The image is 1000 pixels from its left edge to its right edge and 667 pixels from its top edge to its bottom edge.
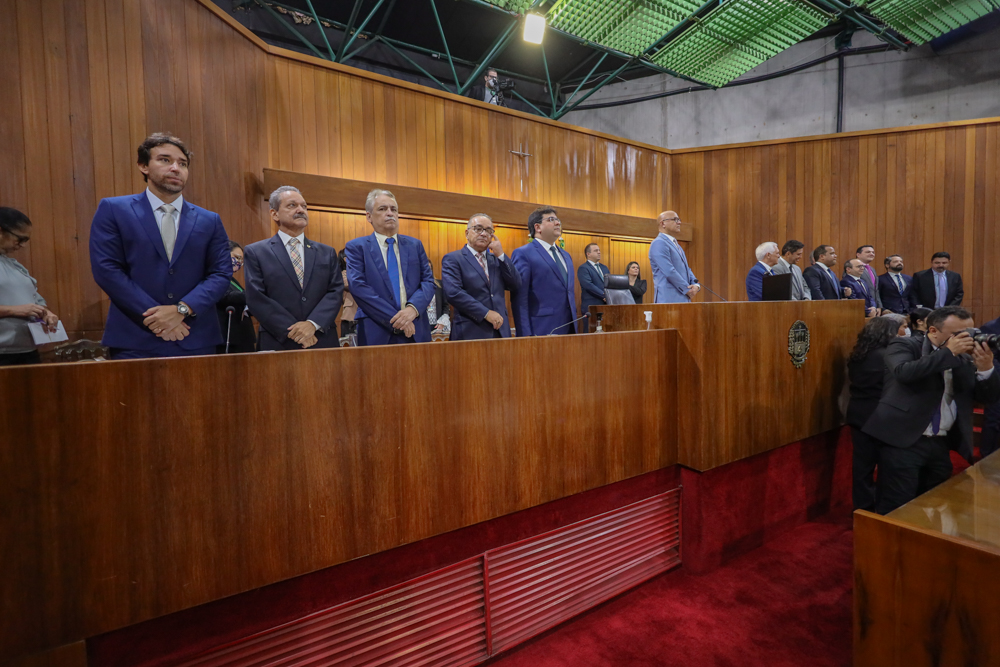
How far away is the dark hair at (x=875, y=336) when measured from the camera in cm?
258

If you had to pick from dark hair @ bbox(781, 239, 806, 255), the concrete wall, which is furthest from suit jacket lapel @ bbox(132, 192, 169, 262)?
the concrete wall

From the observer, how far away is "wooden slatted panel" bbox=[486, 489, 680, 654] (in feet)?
5.50

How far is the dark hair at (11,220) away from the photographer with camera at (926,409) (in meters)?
3.70

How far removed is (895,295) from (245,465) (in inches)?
244

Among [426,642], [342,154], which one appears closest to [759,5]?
[342,154]

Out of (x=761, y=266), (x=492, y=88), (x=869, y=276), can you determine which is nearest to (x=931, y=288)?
(x=869, y=276)

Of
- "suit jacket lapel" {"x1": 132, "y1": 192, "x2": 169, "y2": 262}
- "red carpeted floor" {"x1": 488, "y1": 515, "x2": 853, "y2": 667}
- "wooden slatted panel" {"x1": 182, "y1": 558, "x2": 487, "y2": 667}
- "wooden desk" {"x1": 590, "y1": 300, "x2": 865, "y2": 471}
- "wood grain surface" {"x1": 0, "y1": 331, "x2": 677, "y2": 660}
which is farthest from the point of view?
"wooden desk" {"x1": 590, "y1": 300, "x2": 865, "y2": 471}

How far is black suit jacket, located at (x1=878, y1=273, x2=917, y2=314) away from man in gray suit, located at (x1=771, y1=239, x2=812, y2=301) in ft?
6.66

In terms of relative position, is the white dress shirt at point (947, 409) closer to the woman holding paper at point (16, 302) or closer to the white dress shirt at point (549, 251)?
the white dress shirt at point (549, 251)

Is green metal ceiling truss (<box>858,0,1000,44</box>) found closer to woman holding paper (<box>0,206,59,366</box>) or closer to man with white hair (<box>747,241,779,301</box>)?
man with white hair (<box>747,241,779,301</box>)

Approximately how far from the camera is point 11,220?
2.00 metres

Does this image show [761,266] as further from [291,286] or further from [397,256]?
[291,286]

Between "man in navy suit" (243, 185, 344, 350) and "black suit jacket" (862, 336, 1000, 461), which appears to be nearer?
"man in navy suit" (243, 185, 344, 350)

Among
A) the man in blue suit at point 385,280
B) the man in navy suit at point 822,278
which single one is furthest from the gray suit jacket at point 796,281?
the man in blue suit at point 385,280
